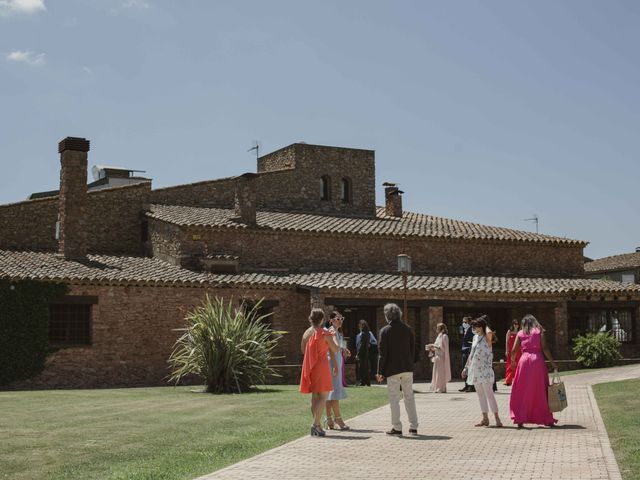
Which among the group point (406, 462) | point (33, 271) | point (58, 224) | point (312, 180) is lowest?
point (406, 462)

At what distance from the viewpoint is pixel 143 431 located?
12000mm

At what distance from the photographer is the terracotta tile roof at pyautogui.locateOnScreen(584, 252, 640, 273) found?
2375 inches

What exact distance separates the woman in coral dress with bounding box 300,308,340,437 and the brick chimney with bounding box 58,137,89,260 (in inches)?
712

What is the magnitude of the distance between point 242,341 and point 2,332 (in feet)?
27.0

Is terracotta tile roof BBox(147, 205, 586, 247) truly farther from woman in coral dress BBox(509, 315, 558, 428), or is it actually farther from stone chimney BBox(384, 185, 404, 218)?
woman in coral dress BBox(509, 315, 558, 428)

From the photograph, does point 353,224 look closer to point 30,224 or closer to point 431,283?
point 431,283

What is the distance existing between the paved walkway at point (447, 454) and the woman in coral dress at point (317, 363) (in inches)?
22.7

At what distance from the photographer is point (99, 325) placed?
A: 2538 centimetres

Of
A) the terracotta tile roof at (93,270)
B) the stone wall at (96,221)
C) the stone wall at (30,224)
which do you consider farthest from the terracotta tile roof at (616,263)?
the stone wall at (30,224)

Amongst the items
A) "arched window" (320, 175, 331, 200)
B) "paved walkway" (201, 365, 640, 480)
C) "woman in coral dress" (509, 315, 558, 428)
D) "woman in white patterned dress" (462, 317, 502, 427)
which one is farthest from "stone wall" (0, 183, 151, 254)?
"woman in coral dress" (509, 315, 558, 428)

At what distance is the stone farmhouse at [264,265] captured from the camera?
25.6m

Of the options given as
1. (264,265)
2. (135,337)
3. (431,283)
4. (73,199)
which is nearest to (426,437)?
(135,337)

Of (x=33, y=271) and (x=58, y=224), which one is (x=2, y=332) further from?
(x=58, y=224)

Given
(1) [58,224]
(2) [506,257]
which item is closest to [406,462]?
(1) [58,224]
